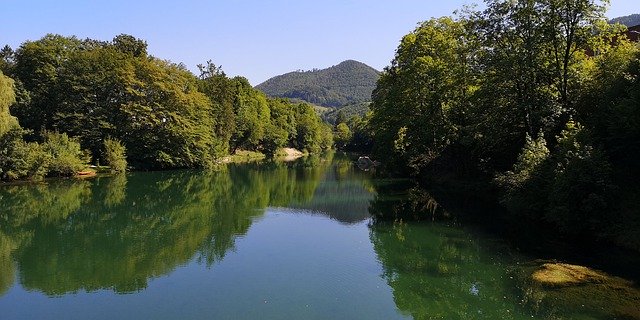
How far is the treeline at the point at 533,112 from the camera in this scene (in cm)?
1923

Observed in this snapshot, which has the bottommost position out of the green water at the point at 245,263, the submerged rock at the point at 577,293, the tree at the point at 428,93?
the green water at the point at 245,263

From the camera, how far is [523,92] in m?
29.0

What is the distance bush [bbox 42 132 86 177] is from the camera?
1831 inches

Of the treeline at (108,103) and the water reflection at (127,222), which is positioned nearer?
the water reflection at (127,222)

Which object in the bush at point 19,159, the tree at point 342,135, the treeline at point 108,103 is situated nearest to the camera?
the bush at point 19,159

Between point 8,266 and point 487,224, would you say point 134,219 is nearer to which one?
point 8,266

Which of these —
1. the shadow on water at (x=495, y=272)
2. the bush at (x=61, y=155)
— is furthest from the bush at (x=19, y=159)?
the shadow on water at (x=495, y=272)

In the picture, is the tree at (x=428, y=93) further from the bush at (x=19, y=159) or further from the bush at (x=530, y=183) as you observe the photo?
the bush at (x=19, y=159)

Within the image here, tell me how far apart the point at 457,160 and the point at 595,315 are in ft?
90.9

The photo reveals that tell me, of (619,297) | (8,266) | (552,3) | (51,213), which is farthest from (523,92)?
(51,213)

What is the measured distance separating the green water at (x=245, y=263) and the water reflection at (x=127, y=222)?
0.10 meters

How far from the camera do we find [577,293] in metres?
14.1

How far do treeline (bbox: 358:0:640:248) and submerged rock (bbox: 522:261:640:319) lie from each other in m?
3.63

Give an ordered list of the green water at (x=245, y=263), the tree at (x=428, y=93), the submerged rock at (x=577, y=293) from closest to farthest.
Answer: the submerged rock at (x=577, y=293) < the green water at (x=245, y=263) < the tree at (x=428, y=93)
